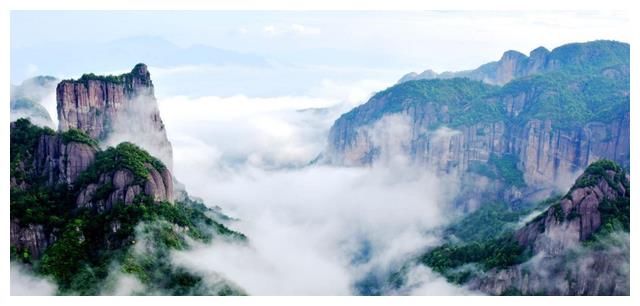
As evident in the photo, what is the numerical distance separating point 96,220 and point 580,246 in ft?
114

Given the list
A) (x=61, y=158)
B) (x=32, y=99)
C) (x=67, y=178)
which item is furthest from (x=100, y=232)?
(x=32, y=99)

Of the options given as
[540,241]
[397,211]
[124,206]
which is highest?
[124,206]

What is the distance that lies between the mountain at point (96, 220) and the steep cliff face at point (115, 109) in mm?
9868

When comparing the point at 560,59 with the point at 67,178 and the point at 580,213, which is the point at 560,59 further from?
the point at 67,178

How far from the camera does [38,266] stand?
44.8 m

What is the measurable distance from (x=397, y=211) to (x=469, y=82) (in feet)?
105

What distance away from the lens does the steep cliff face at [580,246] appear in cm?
5012

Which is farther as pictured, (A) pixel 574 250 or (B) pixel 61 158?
(B) pixel 61 158

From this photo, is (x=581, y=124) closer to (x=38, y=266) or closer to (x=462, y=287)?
(x=462, y=287)

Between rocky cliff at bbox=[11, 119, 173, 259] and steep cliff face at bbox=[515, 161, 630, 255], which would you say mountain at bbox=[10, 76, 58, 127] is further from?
steep cliff face at bbox=[515, 161, 630, 255]

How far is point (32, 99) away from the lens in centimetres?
10650

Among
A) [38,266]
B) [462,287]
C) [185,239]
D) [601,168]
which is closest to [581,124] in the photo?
[601,168]

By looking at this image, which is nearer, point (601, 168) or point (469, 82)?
point (601, 168)

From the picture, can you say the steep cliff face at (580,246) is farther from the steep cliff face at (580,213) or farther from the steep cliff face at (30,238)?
the steep cliff face at (30,238)
